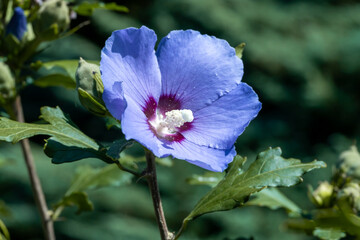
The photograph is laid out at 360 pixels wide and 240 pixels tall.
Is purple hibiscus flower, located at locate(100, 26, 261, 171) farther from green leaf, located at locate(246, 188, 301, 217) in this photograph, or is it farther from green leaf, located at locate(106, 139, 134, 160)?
green leaf, located at locate(246, 188, 301, 217)

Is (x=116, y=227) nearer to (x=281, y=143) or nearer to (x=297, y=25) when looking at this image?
(x=281, y=143)

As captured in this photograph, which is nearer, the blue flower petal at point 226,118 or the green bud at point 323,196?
the blue flower petal at point 226,118

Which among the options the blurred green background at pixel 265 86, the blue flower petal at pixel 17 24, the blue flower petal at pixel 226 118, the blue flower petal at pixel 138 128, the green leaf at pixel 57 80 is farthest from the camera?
the blurred green background at pixel 265 86

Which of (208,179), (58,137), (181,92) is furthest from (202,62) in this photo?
(208,179)

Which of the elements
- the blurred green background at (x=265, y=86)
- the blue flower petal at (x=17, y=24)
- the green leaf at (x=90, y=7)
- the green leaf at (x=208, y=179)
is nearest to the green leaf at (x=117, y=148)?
the green leaf at (x=208, y=179)

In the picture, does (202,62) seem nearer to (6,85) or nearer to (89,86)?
(89,86)

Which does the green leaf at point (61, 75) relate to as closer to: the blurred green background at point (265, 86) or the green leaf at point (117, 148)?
the green leaf at point (117, 148)
